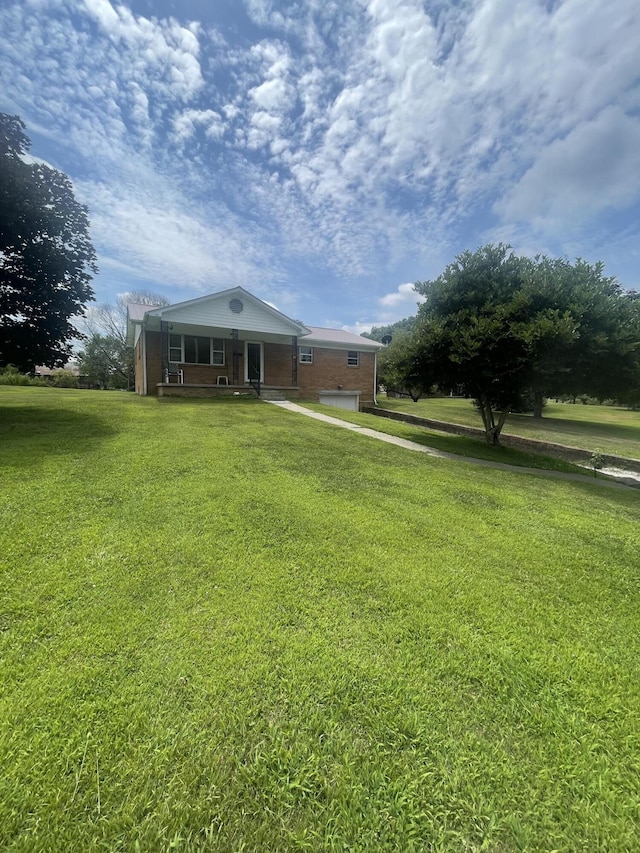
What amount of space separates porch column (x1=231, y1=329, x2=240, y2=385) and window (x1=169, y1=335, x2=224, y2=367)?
674mm

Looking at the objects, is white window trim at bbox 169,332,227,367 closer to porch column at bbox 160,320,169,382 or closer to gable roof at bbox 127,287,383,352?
gable roof at bbox 127,287,383,352

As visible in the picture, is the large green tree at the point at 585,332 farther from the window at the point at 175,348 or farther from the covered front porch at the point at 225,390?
the window at the point at 175,348

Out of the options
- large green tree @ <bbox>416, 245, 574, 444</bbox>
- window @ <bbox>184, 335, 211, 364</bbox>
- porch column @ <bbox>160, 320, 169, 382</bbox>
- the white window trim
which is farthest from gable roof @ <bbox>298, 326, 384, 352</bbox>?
large green tree @ <bbox>416, 245, 574, 444</bbox>

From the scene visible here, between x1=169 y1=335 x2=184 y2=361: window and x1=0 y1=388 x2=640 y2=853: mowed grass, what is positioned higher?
x1=169 y1=335 x2=184 y2=361: window

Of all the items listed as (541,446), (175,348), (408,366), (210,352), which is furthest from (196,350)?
(541,446)

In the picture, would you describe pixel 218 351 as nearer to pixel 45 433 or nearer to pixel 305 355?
pixel 305 355

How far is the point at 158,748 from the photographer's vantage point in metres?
1.57

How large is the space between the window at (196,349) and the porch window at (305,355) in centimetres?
440

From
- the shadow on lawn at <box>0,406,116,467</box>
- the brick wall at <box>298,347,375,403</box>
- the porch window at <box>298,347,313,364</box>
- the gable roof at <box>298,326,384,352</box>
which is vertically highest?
the gable roof at <box>298,326,384,352</box>

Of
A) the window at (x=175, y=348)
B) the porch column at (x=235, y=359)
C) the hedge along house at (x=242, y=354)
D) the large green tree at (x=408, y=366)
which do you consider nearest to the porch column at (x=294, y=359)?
the hedge along house at (x=242, y=354)

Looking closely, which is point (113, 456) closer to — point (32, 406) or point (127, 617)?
point (127, 617)

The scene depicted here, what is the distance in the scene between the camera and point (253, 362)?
19328 millimetres

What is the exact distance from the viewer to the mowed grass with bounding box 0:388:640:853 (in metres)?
1.38

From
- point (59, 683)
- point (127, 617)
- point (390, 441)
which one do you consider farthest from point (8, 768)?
point (390, 441)
